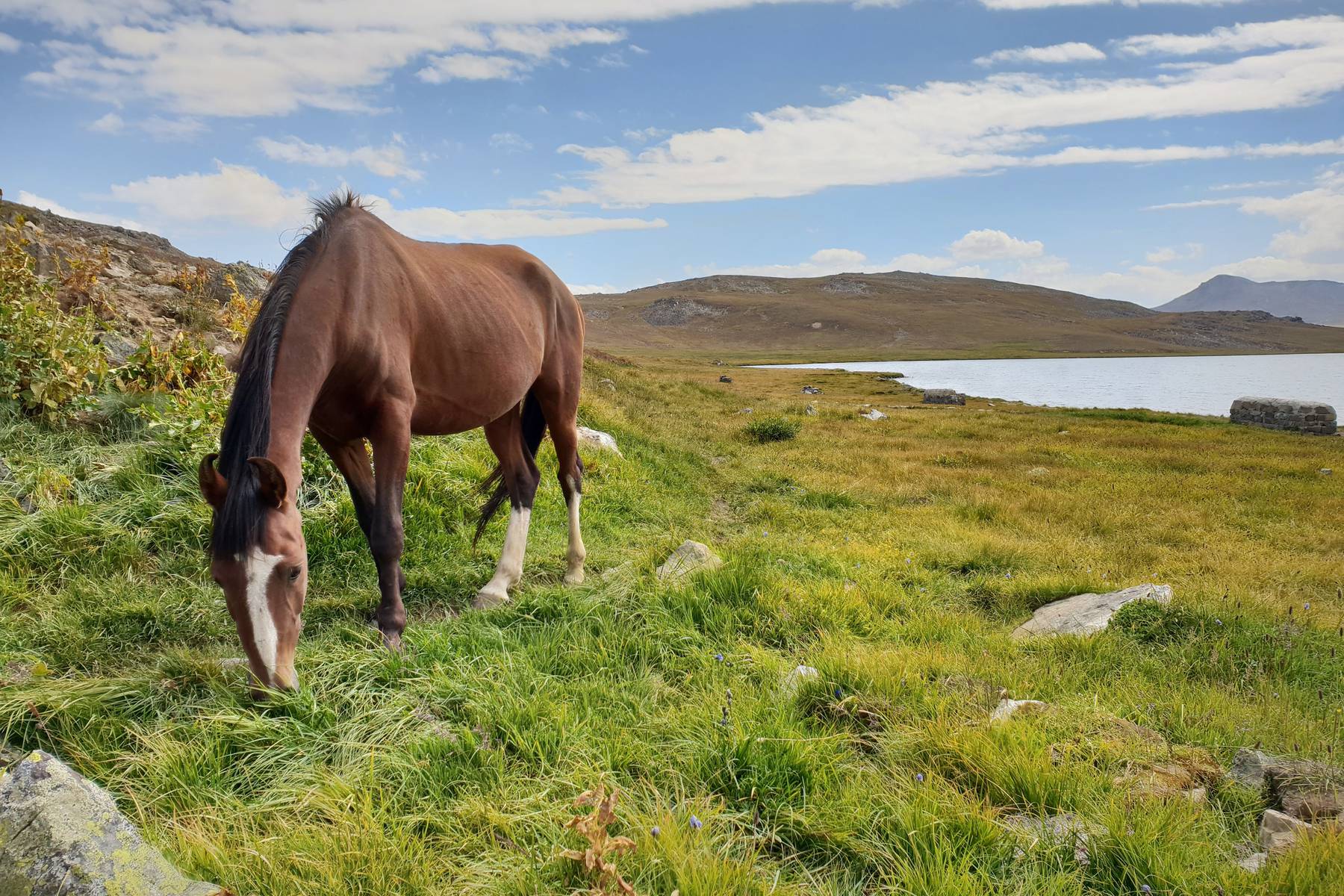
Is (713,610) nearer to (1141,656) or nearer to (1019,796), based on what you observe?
(1019,796)

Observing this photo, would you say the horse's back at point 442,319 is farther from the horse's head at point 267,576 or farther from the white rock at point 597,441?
the white rock at point 597,441

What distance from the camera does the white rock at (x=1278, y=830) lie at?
9.32 ft

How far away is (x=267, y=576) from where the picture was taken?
3.62 metres

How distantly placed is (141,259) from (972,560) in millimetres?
16324

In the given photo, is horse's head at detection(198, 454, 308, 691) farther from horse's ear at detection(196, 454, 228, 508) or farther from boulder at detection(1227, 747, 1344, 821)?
boulder at detection(1227, 747, 1344, 821)

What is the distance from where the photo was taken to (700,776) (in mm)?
3346

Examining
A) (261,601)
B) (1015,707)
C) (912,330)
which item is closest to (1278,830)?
(1015,707)

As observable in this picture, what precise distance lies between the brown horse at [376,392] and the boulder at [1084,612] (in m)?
4.20

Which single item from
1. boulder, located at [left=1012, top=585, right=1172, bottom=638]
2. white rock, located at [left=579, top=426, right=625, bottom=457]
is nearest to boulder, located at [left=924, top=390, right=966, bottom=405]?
white rock, located at [left=579, top=426, right=625, bottom=457]

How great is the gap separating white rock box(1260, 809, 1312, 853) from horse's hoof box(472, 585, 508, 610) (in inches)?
198

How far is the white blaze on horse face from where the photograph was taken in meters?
3.58

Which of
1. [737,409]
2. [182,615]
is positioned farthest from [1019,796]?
[737,409]

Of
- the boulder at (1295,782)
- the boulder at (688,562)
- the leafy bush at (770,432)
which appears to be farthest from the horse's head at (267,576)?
the leafy bush at (770,432)

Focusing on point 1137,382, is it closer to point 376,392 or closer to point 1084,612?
point 1084,612
